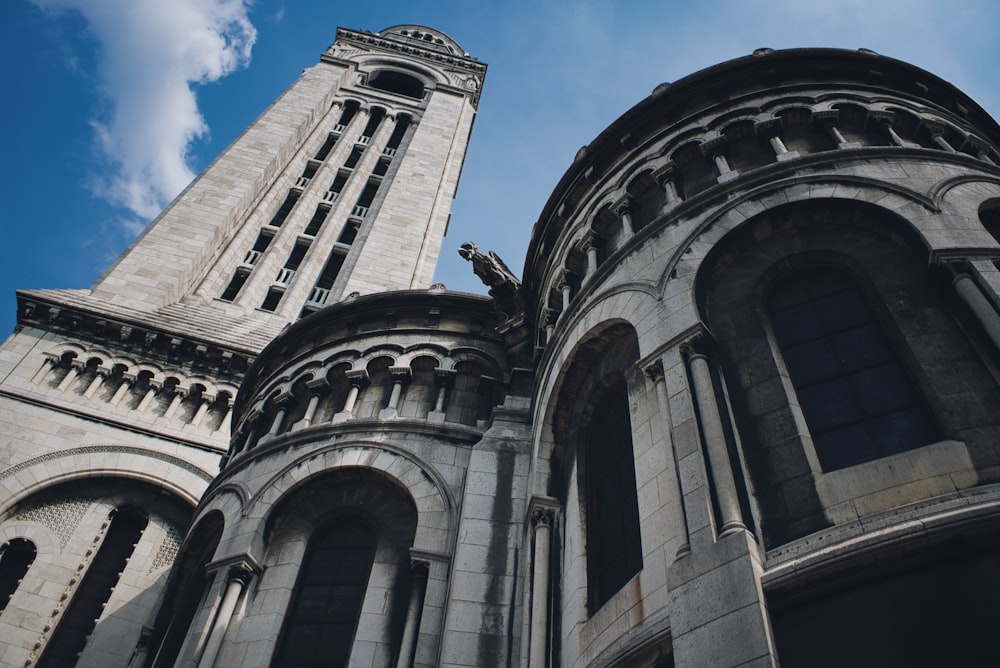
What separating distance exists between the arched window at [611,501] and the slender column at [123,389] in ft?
55.0

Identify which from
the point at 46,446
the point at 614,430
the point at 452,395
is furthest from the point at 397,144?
the point at 614,430

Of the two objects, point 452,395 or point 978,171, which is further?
point 452,395

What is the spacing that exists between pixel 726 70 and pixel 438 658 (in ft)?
38.4

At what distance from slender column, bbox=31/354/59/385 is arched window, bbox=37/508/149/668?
5063 millimetres

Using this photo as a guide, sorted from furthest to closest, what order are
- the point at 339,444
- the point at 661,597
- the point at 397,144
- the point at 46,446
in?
the point at 397,144, the point at 46,446, the point at 339,444, the point at 661,597

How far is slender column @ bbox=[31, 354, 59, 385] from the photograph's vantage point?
21.9 metres

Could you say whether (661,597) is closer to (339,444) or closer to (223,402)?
(339,444)

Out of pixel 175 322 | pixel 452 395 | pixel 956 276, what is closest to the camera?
pixel 956 276

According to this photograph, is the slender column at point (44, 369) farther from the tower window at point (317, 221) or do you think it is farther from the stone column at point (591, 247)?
the stone column at point (591, 247)

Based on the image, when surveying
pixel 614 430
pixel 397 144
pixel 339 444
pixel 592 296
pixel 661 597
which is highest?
pixel 397 144

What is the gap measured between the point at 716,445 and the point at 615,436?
306cm

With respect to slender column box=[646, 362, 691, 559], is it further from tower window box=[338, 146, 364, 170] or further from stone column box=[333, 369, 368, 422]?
tower window box=[338, 146, 364, 170]

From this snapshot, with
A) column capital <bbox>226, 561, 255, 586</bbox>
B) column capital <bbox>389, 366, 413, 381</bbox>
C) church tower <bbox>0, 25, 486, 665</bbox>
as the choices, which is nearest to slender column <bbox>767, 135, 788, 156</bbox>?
column capital <bbox>389, 366, 413, 381</bbox>

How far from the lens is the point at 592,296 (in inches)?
497
